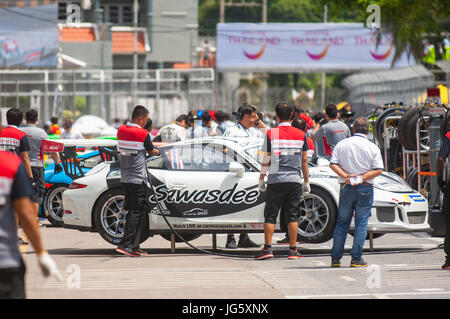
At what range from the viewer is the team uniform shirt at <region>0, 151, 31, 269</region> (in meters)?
5.52

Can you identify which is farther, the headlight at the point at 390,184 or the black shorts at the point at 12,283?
the headlight at the point at 390,184

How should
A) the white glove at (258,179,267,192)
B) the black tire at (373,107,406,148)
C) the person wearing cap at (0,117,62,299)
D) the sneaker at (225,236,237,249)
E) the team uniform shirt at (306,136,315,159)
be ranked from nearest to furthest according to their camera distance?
1. the person wearing cap at (0,117,62,299)
2. the white glove at (258,179,267,192)
3. the team uniform shirt at (306,136,315,159)
4. the sneaker at (225,236,237,249)
5. the black tire at (373,107,406,148)

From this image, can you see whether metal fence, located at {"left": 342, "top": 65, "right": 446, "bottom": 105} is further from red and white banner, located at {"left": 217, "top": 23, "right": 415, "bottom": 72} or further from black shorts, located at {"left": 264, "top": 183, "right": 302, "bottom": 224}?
black shorts, located at {"left": 264, "top": 183, "right": 302, "bottom": 224}

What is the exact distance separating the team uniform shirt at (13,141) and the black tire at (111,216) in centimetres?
136

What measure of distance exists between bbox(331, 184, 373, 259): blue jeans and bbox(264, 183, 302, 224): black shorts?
811 millimetres

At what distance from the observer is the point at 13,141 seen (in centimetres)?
1270

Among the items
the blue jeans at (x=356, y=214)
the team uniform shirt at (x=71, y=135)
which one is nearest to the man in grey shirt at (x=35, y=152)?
the blue jeans at (x=356, y=214)

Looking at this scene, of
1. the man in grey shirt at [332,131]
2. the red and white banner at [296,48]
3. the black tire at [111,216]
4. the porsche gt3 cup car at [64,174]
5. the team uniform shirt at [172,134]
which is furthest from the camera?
the red and white banner at [296,48]

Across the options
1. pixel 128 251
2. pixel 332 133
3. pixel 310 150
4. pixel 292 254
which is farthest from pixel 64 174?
pixel 292 254

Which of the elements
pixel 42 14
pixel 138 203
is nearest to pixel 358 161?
pixel 138 203

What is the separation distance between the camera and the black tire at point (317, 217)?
12102mm

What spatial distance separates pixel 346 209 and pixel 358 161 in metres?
0.56

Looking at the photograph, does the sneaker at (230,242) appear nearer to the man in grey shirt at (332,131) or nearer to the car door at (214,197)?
the car door at (214,197)

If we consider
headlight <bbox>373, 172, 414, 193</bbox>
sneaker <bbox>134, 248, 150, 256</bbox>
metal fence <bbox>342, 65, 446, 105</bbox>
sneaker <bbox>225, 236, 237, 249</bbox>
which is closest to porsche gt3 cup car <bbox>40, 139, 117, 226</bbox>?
sneaker <bbox>225, 236, 237, 249</bbox>
